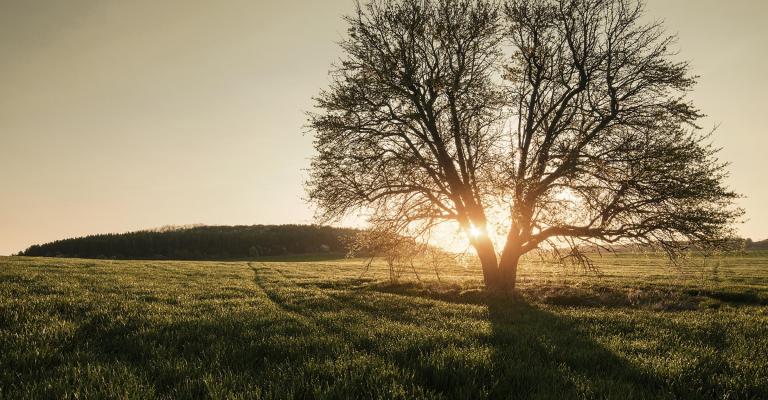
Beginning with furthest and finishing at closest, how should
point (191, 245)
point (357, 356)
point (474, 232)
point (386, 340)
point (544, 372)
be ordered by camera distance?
point (191, 245) < point (474, 232) < point (386, 340) < point (357, 356) < point (544, 372)

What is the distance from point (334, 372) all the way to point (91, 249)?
468ft

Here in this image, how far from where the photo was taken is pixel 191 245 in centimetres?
11862

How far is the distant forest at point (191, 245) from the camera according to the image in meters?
115

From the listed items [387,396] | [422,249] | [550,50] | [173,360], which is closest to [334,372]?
[387,396]

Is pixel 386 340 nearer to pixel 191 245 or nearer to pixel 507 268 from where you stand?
pixel 507 268

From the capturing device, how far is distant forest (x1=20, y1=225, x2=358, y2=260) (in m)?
115

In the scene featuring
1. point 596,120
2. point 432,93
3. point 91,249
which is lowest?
point 91,249

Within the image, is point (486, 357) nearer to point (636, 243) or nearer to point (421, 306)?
point (421, 306)

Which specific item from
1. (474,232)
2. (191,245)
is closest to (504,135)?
(474,232)

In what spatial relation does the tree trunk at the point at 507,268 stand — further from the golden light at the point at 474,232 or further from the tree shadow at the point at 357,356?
the tree shadow at the point at 357,356

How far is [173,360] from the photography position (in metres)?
5.51

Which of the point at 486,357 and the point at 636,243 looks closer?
the point at 486,357

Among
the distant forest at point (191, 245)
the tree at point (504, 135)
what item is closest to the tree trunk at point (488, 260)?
the tree at point (504, 135)

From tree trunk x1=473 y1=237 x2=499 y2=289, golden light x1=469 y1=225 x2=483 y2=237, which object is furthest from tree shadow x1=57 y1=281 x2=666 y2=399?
golden light x1=469 y1=225 x2=483 y2=237
